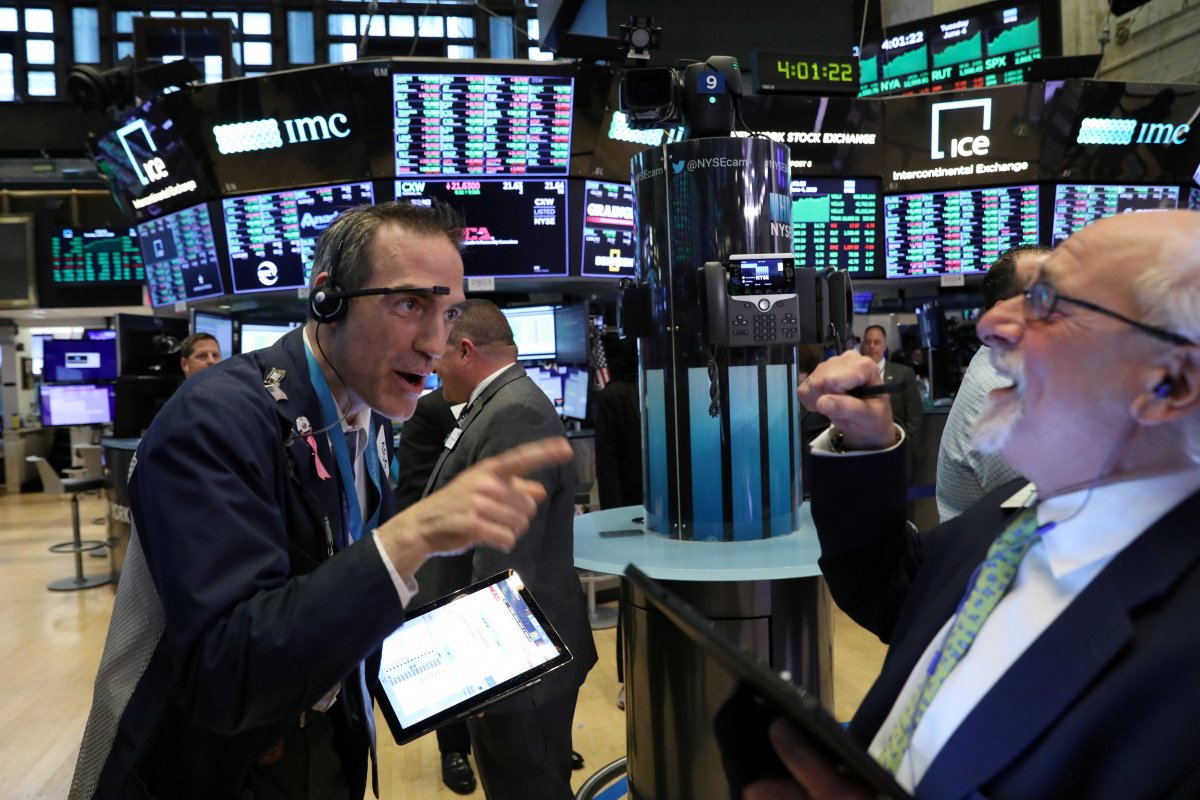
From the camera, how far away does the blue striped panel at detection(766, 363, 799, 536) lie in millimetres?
2920

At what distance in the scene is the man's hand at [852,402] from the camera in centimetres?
141

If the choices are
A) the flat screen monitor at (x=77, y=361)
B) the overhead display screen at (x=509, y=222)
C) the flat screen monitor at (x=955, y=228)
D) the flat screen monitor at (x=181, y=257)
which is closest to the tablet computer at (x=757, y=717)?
the overhead display screen at (x=509, y=222)

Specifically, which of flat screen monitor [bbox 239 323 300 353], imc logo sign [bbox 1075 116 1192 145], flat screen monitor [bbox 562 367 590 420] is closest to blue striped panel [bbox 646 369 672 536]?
flat screen monitor [bbox 562 367 590 420]

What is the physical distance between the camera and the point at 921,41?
8500mm

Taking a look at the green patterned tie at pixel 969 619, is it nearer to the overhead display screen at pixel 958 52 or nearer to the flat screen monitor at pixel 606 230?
the flat screen monitor at pixel 606 230

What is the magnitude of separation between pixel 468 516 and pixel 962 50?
8575 mm

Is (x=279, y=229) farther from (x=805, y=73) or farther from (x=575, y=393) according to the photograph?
(x=805, y=73)

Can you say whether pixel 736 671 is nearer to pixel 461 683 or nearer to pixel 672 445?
pixel 461 683

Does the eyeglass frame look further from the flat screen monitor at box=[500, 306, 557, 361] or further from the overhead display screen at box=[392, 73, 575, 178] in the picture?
the flat screen monitor at box=[500, 306, 557, 361]

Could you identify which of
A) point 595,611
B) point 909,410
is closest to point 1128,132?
point 909,410

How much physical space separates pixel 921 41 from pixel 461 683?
861cm

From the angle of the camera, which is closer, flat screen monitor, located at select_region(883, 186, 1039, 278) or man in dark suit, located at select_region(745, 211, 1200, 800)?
man in dark suit, located at select_region(745, 211, 1200, 800)

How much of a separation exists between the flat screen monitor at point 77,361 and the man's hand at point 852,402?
10783mm

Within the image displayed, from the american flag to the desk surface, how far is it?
10.6ft
